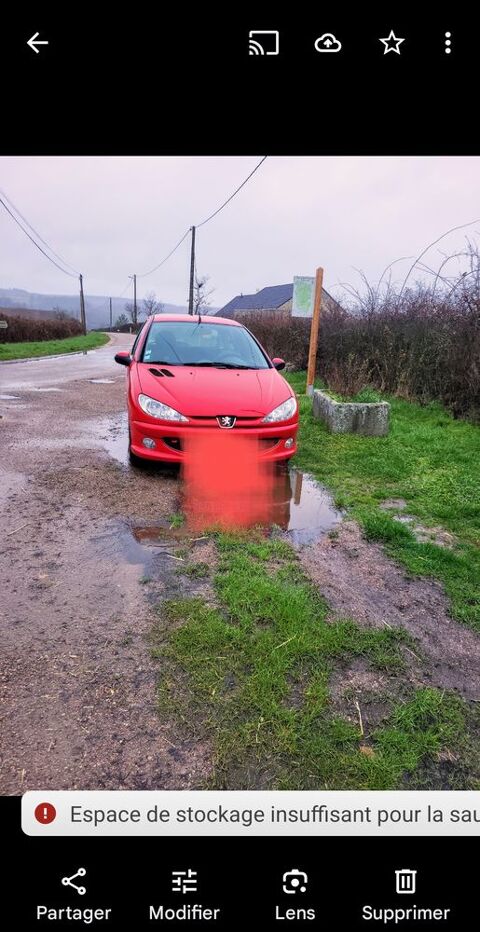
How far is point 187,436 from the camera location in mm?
4094

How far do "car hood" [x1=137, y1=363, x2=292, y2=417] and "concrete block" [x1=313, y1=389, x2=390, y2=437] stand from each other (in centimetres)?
167

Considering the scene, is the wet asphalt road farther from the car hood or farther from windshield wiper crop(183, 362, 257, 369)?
the car hood

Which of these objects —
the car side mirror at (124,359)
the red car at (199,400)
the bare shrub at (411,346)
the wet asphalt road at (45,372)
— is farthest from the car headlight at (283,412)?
the wet asphalt road at (45,372)

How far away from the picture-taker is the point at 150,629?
2264mm

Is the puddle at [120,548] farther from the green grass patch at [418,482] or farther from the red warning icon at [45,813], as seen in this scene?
the red warning icon at [45,813]

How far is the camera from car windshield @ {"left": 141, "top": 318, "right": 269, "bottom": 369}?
16.1 ft

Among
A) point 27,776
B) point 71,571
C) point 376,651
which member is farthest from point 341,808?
point 71,571

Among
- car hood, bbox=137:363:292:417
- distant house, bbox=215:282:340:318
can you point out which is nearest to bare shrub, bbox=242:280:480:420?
car hood, bbox=137:363:292:417

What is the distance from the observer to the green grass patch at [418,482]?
3021 mm
